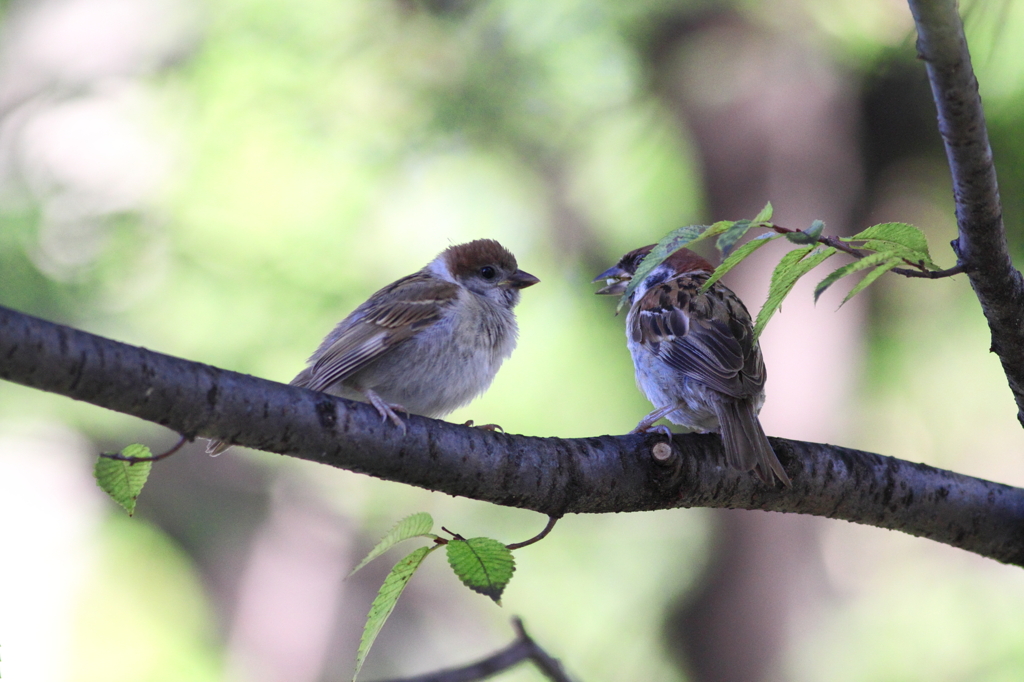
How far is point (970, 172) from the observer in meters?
1.39

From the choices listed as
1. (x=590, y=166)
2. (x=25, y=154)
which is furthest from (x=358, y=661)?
(x=25, y=154)

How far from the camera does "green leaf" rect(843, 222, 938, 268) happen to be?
1.35 metres

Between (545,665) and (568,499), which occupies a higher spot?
(568,499)

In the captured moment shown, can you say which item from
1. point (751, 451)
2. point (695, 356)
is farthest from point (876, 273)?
point (695, 356)

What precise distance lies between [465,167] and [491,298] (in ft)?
7.45

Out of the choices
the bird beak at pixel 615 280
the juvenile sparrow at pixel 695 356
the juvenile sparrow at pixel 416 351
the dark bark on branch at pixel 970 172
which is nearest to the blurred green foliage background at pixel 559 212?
the bird beak at pixel 615 280

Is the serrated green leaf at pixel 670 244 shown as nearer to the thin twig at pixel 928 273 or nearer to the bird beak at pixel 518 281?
the thin twig at pixel 928 273

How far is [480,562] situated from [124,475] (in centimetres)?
57

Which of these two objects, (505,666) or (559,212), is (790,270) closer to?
(505,666)

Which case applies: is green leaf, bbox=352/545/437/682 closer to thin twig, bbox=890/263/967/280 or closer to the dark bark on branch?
thin twig, bbox=890/263/967/280

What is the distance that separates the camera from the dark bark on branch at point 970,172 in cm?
122

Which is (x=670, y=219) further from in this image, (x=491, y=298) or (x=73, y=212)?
(x=73, y=212)

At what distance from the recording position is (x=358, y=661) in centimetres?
141

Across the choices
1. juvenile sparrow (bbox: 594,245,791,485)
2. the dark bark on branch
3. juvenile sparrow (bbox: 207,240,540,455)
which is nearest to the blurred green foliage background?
juvenile sparrow (bbox: 594,245,791,485)
